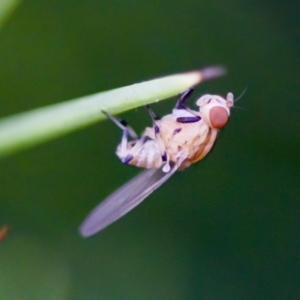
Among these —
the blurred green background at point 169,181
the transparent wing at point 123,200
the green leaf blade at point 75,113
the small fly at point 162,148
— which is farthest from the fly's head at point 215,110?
the green leaf blade at point 75,113

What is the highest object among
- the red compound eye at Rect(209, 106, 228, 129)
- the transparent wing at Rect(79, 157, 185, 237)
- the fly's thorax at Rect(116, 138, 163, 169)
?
the fly's thorax at Rect(116, 138, 163, 169)

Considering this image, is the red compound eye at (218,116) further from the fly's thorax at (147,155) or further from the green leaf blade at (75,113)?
the green leaf blade at (75,113)

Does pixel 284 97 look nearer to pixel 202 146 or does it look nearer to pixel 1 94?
pixel 202 146

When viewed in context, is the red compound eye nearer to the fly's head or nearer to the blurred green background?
the fly's head

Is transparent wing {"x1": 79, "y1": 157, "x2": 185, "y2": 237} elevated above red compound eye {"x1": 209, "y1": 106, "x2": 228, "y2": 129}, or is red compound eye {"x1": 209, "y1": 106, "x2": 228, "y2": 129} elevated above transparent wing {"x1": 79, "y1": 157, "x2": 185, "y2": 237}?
red compound eye {"x1": 209, "y1": 106, "x2": 228, "y2": 129}

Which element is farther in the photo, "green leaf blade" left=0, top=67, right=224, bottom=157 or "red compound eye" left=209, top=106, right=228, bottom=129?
"red compound eye" left=209, top=106, right=228, bottom=129

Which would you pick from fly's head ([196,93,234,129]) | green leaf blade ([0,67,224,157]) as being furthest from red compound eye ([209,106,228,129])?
green leaf blade ([0,67,224,157])

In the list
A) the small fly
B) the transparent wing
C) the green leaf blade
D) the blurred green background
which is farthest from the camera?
the blurred green background
